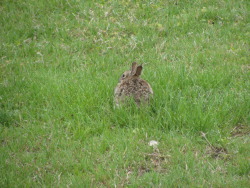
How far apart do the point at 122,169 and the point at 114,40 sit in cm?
452

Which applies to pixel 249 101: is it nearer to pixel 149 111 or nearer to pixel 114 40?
pixel 149 111

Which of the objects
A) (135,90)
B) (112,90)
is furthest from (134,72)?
(112,90)

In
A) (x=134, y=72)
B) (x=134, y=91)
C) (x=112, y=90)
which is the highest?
(x=134, y=72)

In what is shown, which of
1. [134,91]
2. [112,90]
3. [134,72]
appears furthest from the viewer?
[112,90]

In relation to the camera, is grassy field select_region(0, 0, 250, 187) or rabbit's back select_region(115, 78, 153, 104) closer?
grassy field select_region(0, 0, 250, 187)

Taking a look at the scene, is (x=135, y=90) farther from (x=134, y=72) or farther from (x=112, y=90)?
(x=112, y=90)

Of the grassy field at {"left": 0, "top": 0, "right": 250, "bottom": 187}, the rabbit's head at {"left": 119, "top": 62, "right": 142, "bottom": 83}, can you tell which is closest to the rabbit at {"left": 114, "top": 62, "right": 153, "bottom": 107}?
the rabbit's head at {"left": 119, "top": 62, "right": 142, "bottom": 83}

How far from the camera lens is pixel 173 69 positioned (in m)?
7.07

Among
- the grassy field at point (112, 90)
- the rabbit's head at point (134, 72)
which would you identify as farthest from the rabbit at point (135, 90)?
the grassy field at point (112, 90)

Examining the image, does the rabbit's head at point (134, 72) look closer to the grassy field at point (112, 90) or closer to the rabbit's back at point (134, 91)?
the rabbit's back at point (134, 91)

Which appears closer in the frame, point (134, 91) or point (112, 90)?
point (134, 91)

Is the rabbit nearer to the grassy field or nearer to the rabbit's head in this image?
the rabbit's head

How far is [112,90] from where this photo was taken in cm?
646

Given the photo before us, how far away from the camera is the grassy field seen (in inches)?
188
